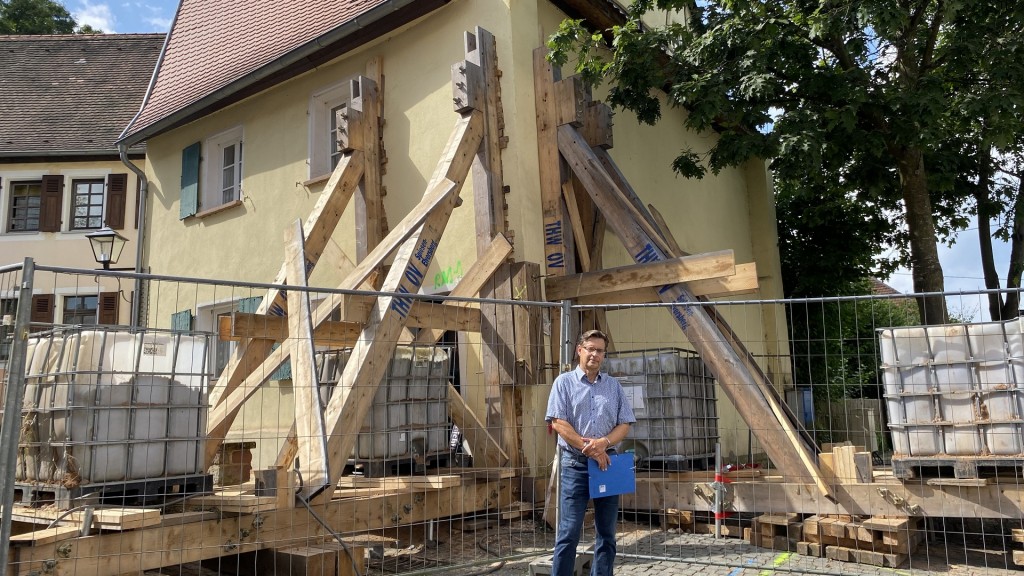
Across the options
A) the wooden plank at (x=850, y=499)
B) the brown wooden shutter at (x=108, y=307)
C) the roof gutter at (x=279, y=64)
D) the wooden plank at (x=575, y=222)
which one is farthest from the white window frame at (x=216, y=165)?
the wooden plank at (x=850, y=499)

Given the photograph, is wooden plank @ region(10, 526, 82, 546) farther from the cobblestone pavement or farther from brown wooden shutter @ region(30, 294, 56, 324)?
brown wooden shutter @ region(30, 294, 56, 324)

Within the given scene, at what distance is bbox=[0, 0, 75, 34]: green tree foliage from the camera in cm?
2781

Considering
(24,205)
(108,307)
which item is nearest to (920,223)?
(108,307)

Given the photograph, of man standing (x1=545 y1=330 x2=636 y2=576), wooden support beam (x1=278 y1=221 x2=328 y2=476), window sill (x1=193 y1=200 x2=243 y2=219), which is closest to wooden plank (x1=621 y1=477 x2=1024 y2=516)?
man standing (x1=545 y1=330 x2=636 y2=576)

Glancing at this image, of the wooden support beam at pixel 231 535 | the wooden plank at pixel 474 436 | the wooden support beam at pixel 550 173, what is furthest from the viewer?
the wooden support beam at pixel 550 173

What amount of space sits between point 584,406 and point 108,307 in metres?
14.6

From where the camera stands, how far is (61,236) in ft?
59.2

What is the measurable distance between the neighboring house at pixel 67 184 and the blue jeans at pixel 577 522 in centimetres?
1328

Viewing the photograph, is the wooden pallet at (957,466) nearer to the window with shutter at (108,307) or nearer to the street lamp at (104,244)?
the street lamp at (104,244)

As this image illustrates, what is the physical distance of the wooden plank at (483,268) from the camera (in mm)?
8172

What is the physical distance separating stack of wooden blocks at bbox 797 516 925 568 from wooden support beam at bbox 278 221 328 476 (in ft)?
12.0

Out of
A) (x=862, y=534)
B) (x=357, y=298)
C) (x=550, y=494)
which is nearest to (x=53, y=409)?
(x=357, y=298)

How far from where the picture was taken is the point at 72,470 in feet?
17.3

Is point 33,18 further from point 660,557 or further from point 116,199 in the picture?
point 660,557
